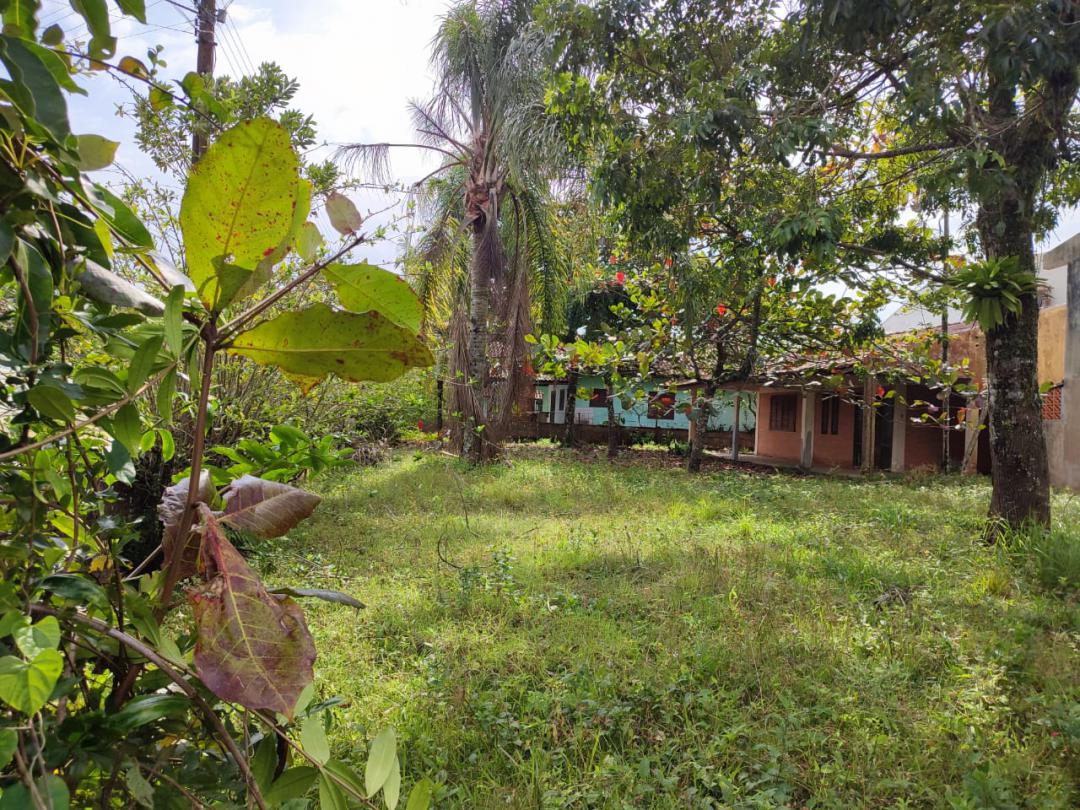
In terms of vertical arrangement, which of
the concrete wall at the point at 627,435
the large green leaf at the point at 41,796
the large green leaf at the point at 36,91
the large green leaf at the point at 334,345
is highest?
the large green leaf at the point at 36,91

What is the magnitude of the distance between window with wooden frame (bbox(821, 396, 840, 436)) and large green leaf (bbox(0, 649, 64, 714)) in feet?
50.3

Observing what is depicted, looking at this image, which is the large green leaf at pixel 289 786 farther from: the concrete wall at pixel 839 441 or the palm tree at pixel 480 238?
the concrete wall at pixel 839 441

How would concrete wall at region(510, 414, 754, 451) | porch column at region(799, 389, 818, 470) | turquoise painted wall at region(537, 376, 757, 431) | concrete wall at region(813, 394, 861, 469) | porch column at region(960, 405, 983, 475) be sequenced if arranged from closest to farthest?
porch column at region(960, 405, 983, 475), concrete wall at region(813, 394, 861, 469), porch column at region(799, 389, 818, 470), concrete wall at region(510, 414, 754, 451), turquoise painted wall at region(537, 376, 757, 431)

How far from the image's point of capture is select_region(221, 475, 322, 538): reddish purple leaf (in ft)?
2.11

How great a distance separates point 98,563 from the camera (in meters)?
0.75

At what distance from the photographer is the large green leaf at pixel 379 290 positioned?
581mm

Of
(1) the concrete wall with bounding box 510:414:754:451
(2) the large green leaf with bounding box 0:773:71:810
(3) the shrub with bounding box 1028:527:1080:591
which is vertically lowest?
(3) the shrub with bounding box 1028:527:1080:591

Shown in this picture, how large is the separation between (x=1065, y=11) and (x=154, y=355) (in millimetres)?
4292

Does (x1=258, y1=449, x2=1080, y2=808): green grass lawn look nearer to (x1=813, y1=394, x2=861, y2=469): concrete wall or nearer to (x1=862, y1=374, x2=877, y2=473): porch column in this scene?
(x1=862, y1=374, x2=877, y2=473): porch column

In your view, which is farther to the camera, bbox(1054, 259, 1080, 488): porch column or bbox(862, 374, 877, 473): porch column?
bbox(862, 374, 877, 473): porch column

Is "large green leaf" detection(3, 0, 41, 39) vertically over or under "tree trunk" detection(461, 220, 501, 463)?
under

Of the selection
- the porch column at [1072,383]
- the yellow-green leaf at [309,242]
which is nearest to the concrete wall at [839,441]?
the porch column at [1072,383]

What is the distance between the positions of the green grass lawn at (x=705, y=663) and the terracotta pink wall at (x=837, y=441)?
8.39 metres

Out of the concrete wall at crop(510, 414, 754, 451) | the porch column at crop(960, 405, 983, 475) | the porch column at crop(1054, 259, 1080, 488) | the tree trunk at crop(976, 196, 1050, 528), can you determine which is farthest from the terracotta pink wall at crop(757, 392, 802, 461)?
the tree trunk at crop(976, 196, 1050, 528)
